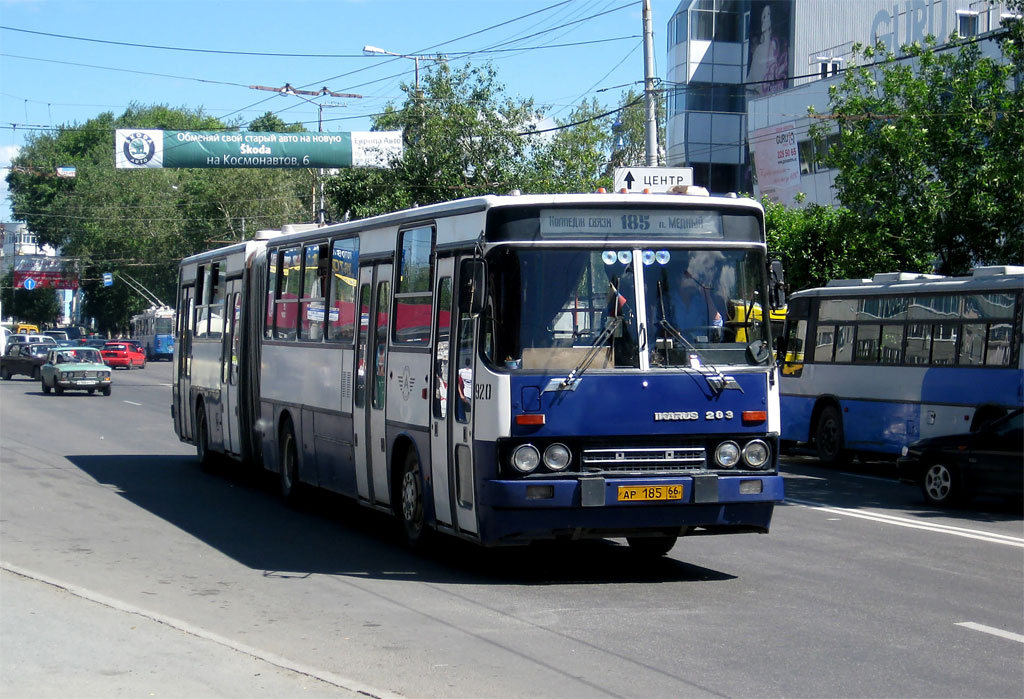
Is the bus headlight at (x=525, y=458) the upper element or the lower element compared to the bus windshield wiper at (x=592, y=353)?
lower

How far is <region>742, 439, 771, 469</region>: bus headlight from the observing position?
34.2 feet

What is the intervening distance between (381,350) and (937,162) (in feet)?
46.6

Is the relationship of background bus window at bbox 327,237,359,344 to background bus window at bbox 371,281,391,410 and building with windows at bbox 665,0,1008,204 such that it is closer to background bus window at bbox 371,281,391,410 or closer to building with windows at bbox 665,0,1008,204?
background bus window at bbox 371,281,391,410

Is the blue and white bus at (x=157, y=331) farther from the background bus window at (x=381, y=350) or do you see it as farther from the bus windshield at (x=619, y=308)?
the bus windshield at (x=619, y=308)

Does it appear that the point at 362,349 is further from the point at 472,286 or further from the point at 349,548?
the point at 472,286

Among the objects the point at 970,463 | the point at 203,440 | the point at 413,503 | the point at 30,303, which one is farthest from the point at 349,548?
the point at 30,303

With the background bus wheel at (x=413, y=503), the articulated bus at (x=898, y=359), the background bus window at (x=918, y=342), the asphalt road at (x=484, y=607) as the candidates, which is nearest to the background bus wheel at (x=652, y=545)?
the asphalt road at (x=484, y=607)

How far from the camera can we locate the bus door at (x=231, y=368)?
18297 mm

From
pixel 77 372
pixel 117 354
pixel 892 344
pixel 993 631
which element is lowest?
pixel 993 631

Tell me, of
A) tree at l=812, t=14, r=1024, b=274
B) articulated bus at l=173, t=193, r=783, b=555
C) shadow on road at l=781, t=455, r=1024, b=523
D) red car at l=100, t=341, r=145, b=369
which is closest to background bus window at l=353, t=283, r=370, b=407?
articulated bus at l=173, t=193, r=783, b=555

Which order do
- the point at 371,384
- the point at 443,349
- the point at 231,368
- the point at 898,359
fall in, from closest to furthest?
the point at 443,349, the point at 371,384, the point at 231,368, the point at 898,359

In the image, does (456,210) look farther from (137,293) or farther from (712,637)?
(137,293)

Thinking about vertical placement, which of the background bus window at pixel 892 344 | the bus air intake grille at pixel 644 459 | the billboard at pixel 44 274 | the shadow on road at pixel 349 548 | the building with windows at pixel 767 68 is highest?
the building with windows at pixel 767 68

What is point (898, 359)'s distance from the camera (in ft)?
71.9
